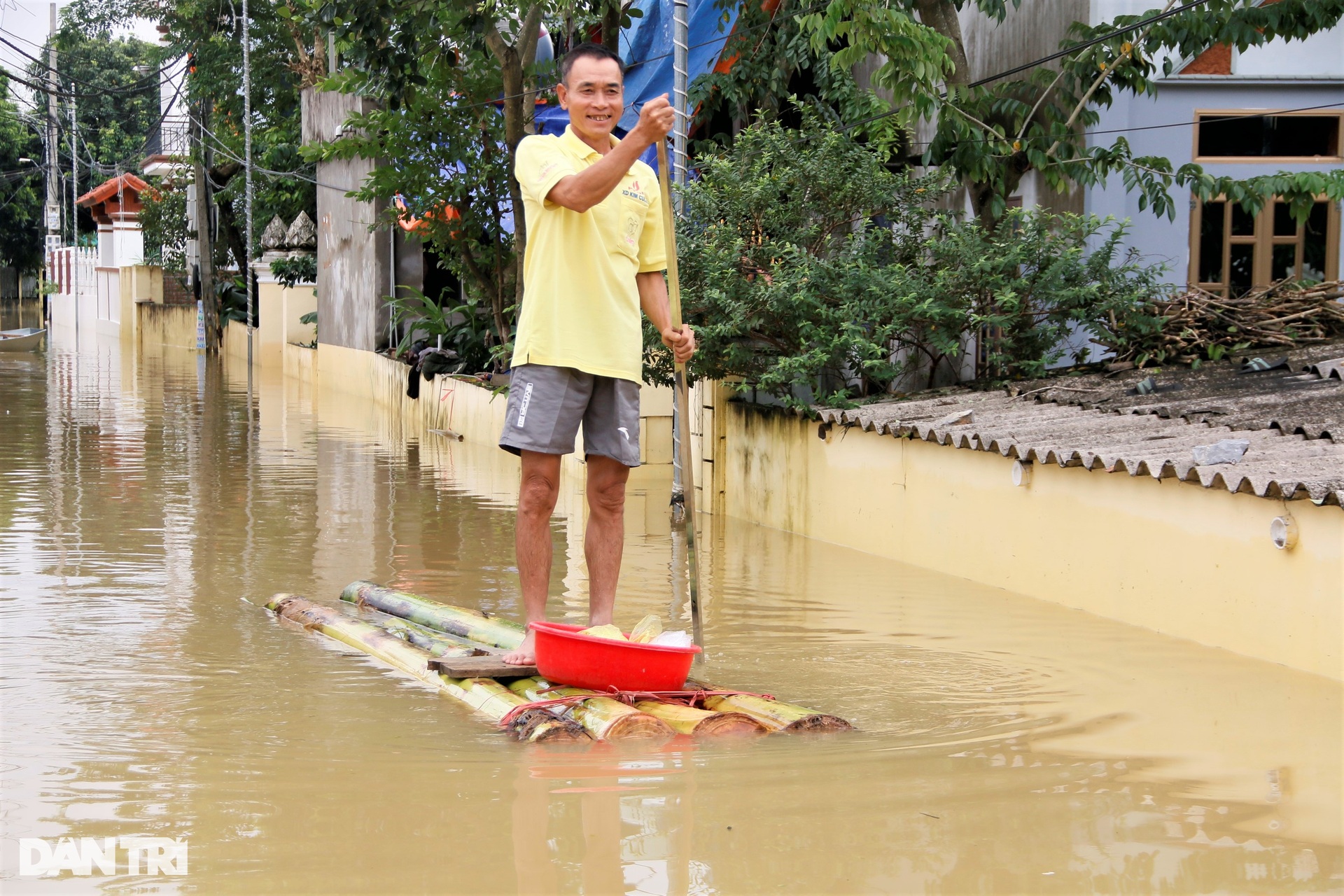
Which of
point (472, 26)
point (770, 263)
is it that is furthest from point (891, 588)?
point (472, 26)

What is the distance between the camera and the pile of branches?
873 centimetres

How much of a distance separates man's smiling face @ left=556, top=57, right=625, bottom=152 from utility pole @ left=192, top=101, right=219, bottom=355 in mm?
27621

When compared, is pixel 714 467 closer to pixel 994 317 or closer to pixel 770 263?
pixel 770 263

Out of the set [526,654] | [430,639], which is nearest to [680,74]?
[430,639]

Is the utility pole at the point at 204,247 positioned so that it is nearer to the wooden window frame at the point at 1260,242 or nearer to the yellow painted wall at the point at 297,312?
the yellow painted wall at the point at 297,312

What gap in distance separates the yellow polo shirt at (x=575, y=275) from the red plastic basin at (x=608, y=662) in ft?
3.01

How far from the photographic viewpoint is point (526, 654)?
4914 millimetres

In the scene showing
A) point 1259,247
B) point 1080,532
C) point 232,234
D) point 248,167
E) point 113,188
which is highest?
point 113,188

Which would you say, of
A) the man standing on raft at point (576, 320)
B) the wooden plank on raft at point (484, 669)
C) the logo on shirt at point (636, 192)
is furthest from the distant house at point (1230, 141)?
the wooden plank on raft at point (484, 669)

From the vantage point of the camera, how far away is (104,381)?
2300 cm

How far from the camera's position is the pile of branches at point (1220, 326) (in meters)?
8.73

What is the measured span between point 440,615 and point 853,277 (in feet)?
12.7

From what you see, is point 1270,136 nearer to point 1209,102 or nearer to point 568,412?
point 1209,102

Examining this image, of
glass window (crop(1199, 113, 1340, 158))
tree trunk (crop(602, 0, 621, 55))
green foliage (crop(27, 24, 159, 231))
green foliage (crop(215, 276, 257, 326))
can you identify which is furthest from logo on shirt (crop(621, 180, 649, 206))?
green foliage (crop(27, 24, 159, 231))
